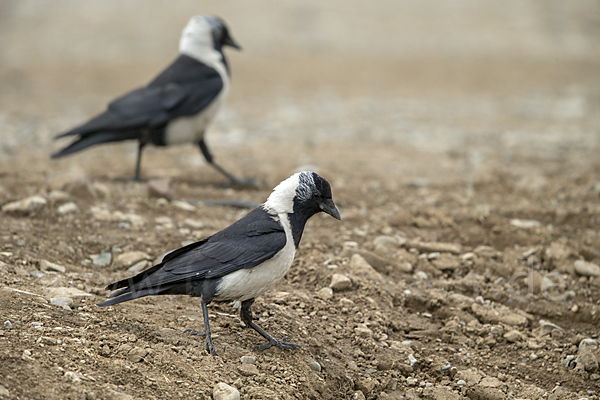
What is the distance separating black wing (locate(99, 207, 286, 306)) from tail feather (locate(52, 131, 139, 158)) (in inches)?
119

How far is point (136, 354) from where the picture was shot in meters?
3.50

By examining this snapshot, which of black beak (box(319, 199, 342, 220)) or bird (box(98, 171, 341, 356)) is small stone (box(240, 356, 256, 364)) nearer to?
bird (box(98, 171, 341, 356))

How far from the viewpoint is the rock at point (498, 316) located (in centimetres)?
462

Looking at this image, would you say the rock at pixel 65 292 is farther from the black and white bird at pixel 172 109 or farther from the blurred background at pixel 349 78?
the blurred background at pixel 349 78

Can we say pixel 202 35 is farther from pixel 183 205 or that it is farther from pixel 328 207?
pixel 328 207

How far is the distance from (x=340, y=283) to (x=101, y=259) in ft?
6.12

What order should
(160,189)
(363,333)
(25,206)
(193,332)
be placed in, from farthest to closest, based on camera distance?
(160,189), (25,206), (363,333), (193,332)

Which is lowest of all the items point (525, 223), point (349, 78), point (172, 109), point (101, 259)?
point (101, 259)

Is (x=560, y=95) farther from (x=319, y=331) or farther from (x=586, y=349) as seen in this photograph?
(x=319, y=331)

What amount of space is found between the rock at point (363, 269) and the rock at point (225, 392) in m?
1.75

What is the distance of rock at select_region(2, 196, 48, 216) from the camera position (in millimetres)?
5203

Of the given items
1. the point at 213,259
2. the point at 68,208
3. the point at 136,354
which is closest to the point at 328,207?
the point at 213,259

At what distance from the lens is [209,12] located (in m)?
15.9

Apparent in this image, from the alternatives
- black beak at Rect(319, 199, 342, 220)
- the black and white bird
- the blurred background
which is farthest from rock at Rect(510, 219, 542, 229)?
the black and white bird
